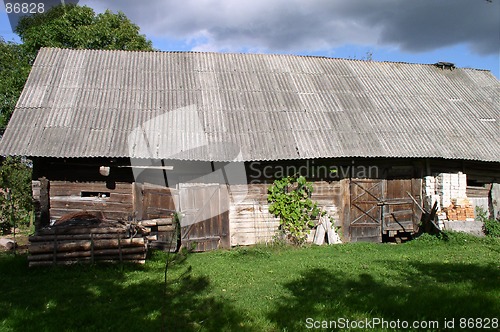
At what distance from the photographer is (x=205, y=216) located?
10.9m

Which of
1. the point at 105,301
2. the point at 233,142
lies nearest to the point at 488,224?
the point at 233,142

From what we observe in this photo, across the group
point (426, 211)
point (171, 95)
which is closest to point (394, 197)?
point (426, 211)

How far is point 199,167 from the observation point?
428 inches

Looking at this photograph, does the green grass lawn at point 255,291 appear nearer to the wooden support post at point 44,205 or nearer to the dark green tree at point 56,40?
the wooden support post at point 44,205

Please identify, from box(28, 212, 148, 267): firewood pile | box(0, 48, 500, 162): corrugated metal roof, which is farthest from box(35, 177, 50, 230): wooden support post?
box(28, 212, 148, 267): firewood pile

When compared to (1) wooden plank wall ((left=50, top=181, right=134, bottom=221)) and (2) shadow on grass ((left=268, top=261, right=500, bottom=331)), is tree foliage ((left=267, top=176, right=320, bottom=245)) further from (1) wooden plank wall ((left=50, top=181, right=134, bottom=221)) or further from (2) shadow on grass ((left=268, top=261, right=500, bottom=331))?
(1) wooden plank wall ((left=50, top=181, right=134, bottom=221))

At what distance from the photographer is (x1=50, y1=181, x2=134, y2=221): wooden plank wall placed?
10.5 metres

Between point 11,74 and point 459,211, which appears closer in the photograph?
point 459,211

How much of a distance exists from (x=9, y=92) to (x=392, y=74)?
1636 centimetres

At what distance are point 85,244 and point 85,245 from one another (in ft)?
0.07

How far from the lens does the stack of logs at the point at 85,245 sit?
8148 mm

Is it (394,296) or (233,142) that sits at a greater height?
(233,142)

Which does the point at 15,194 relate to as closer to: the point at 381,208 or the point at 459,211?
the point at 381,208

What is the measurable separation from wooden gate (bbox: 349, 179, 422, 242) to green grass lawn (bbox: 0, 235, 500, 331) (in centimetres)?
187
